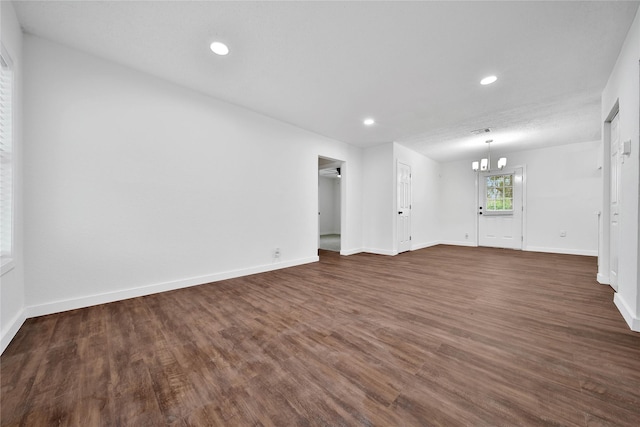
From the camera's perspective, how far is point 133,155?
2785 mm

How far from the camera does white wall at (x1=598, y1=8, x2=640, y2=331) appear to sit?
6.49 feet

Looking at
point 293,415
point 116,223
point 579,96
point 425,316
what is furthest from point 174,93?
point 579,96

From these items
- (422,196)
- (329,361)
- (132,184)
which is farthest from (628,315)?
(132,184)

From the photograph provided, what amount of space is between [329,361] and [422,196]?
6.13 meters

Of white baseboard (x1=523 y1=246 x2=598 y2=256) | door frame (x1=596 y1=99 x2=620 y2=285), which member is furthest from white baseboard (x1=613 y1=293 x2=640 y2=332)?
white baseboard (x1=523 y1=246 x2=598 y2=256)

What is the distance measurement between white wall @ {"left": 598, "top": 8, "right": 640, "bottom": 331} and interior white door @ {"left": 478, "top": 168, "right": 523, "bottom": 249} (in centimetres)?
445

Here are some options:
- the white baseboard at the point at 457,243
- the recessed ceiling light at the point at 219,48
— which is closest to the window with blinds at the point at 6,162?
the recessed ceiling light at the point at 219,48

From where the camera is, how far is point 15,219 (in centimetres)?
203

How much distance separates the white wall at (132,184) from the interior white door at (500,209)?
619cm

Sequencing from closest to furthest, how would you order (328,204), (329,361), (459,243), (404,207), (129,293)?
(329,361) → (129,293) → (404,207) → (459,243) → (328,204)

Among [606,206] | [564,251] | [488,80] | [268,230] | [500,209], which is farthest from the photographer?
[500,209]

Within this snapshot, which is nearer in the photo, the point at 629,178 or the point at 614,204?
the point at 629,178

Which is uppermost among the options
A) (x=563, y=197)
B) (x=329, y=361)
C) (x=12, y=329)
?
(x=563, y=197)

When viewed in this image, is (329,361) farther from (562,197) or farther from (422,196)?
(562,197)
